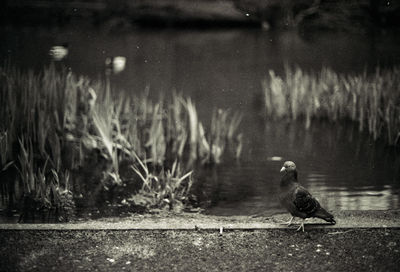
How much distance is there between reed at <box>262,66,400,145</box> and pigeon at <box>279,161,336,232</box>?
193cm

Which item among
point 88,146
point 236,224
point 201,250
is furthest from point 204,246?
point 88,146

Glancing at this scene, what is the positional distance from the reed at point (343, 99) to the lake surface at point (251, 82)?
0.42 ft

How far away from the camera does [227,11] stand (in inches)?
227

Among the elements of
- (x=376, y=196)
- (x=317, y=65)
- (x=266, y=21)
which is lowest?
(x=376, y=196)

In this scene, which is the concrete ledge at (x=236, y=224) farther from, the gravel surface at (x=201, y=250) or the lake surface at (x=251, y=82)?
the lake surface at (x=251, y=82)

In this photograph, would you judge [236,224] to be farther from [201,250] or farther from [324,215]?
[324,215]

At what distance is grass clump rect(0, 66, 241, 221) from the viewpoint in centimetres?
375

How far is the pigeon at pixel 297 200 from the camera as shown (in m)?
2.89

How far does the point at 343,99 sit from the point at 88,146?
8.17ft

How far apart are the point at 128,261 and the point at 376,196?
6.62 ft

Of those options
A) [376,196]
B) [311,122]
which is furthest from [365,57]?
[376,196]

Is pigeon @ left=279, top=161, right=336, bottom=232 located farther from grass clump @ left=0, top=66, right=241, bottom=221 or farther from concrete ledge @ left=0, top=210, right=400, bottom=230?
grass clump @ left=0, top=66, right=241, bottom=221

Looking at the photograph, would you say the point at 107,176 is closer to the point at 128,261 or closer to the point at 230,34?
the point at 128,261

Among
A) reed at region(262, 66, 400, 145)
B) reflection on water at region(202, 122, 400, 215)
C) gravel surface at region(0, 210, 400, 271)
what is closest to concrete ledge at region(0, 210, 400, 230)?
gravel surface at region(0, 210, 400, 271)
